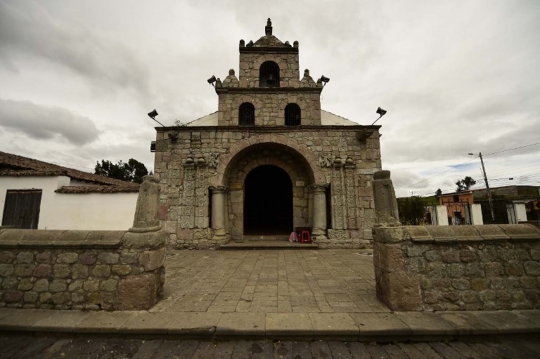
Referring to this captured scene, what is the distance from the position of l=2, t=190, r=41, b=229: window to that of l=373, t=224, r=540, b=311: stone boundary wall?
12.4 meters

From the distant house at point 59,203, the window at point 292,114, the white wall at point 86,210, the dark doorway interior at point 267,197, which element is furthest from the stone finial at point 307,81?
the white wall at point 86,210

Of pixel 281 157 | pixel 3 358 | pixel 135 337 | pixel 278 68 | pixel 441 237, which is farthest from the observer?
pixel 278 68

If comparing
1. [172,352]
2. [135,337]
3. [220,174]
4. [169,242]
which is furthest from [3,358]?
[220,174]

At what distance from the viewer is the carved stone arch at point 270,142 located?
27.3 ft

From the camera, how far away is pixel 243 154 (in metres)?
8.95

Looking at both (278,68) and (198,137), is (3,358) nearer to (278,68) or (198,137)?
(198,137)

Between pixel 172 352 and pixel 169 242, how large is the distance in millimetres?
6049

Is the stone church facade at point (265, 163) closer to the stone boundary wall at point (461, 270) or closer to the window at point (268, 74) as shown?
the window at point (268, 74)

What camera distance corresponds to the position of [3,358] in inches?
93.0

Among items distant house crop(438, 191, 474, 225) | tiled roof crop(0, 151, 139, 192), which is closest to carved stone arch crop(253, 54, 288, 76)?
tiled roof crop(0, 151, 139, 192)

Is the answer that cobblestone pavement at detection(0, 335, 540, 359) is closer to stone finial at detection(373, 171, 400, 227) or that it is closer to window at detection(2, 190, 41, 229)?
stone finial at detection(373, 171, 400, 227)

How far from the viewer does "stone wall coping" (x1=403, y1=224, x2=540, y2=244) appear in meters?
3.16

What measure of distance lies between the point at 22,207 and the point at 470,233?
1422 centimetres

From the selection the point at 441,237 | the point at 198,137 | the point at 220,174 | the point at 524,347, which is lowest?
the point at 524,347
